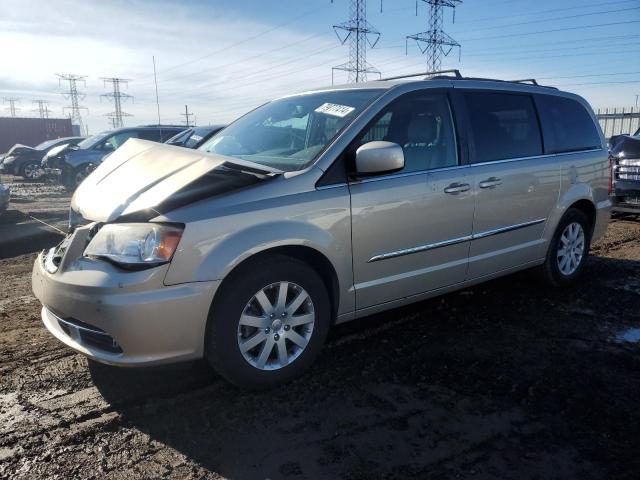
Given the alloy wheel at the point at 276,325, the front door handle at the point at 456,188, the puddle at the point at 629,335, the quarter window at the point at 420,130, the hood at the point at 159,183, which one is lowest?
the puddle at the point at 629,335

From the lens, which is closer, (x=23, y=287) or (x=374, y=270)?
(x=374, y=270)

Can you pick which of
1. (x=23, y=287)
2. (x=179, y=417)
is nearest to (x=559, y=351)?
(x=179, y=417)

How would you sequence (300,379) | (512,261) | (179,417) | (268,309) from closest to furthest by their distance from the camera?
(179,417) → (268,309) → (300,379) → (512,261)

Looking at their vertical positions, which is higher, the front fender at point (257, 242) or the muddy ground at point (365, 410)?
the front fender at point (257, 242)

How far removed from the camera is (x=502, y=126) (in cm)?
446

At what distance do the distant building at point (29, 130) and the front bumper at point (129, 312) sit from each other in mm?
48125

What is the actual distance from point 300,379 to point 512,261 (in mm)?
2303

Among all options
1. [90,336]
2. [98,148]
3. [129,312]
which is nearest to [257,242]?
[129,312]

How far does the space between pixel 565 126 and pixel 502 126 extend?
106 cm

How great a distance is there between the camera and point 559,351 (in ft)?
12.5

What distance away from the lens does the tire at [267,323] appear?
2979 millimetres

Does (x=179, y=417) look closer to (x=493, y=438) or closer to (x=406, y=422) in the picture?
(x=406, y=422)

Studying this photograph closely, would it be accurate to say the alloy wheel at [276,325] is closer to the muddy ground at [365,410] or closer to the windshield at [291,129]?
the muddy ground at [365,410]

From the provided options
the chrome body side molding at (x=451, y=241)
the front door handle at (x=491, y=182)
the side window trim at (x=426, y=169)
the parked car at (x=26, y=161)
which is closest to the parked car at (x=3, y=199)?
the side window trim at (x=426, y=169)
